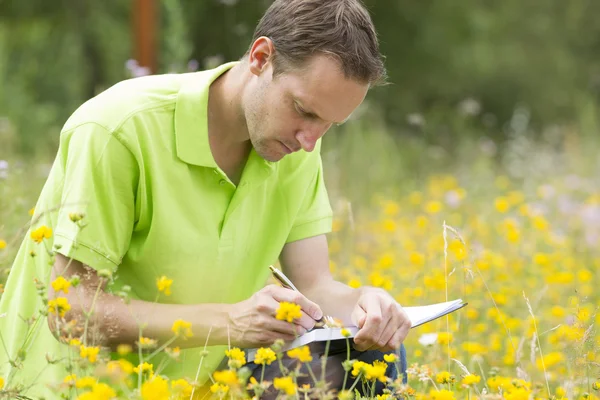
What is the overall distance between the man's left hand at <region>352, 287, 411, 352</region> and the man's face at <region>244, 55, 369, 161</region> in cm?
38

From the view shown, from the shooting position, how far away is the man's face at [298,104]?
1.99m

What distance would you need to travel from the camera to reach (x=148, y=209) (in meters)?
2.09

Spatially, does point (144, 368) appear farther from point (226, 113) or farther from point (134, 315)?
point (226, 113)

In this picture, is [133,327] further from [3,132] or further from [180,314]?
[3,132]

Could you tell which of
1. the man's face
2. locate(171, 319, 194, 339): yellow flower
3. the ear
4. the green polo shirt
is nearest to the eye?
the man's face

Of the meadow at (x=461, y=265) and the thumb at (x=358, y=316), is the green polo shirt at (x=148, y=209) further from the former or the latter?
the thumb at (x=358, y=316)

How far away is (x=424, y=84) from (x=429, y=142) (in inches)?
45.6

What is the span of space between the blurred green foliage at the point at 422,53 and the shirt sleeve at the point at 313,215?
6391 millimetres

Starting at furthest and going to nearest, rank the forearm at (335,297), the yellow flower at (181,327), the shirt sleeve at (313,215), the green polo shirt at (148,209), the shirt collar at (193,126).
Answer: the shirt sleeve at (313,215) < the forearm at (335,297) < the shirt collar at (193,126) < the green polo shirt at (148,209) < the yellow flower at (181,327)

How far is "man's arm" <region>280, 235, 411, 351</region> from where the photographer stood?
6.64ft

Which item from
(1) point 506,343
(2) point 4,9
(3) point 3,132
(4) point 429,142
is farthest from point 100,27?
(1) point 506,343

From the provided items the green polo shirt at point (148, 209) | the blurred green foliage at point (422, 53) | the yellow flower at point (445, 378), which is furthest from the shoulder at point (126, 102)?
the blurred green foliage at point (422, 53)

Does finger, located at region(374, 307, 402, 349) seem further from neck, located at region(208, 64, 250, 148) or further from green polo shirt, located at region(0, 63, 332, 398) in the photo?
neck, located at region(208, 64, 250, 148)

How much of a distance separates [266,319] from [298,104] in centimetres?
47
